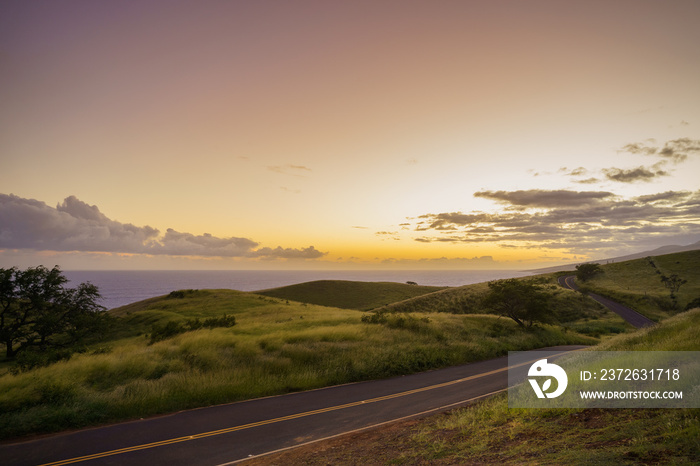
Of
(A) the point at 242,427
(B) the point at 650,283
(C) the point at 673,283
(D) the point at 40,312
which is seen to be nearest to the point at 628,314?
(C) the point at 673,283

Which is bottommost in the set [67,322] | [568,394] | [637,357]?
[67,322]

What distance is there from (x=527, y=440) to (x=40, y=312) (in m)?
43.8

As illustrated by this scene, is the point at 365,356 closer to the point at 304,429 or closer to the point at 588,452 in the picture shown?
the point at 304,429

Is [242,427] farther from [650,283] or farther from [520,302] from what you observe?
[650,283]

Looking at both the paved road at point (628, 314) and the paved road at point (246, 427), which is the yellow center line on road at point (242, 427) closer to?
the paved road at point (246, 427)

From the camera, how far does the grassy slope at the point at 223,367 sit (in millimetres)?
13500

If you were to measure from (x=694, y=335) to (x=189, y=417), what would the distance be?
2013cm

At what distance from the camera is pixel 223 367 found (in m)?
18.7

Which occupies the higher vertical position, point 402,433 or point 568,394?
point 568,394

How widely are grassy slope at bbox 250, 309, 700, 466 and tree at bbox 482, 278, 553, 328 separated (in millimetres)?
25935

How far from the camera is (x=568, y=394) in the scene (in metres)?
10.5

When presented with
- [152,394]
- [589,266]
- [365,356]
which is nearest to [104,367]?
[152,394]

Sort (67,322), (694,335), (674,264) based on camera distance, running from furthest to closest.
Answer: (674,264) < (67,322) < (694,335)

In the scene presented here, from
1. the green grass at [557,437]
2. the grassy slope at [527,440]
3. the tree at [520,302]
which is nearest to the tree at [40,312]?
the grassy slope at [527,440]
